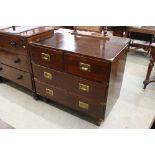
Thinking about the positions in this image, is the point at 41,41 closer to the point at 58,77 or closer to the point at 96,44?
the point at 58,77

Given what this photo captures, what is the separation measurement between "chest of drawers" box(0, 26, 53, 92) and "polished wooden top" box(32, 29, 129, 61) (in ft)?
0.32

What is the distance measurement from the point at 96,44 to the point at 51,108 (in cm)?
82

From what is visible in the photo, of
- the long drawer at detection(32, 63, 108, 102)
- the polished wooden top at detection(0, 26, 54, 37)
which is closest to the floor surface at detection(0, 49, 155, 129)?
the long drawer at detection(32, 63, 108, 102)

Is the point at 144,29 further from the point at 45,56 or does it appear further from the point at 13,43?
the point at 13,43

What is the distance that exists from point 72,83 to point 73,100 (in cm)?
19

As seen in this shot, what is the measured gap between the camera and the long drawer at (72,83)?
1.31 m

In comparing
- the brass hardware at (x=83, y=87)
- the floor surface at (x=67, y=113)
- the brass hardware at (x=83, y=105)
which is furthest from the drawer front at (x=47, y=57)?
the floor surface at (x=67, y=113)

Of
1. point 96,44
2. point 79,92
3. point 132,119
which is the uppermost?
point 96,44

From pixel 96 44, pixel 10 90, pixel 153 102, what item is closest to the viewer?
pixel 96 44

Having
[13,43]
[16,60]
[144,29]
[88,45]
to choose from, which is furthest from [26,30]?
[144,29]

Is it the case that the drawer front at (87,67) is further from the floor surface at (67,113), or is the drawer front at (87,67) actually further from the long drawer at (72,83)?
the floor surface at (67,113)

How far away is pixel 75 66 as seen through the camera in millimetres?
1305

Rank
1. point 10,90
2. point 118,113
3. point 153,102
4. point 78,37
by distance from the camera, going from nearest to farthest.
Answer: point 78,37
point 118,113
point 153,102
point 10,90

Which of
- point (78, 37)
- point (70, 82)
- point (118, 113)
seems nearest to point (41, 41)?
point (78, 37)
